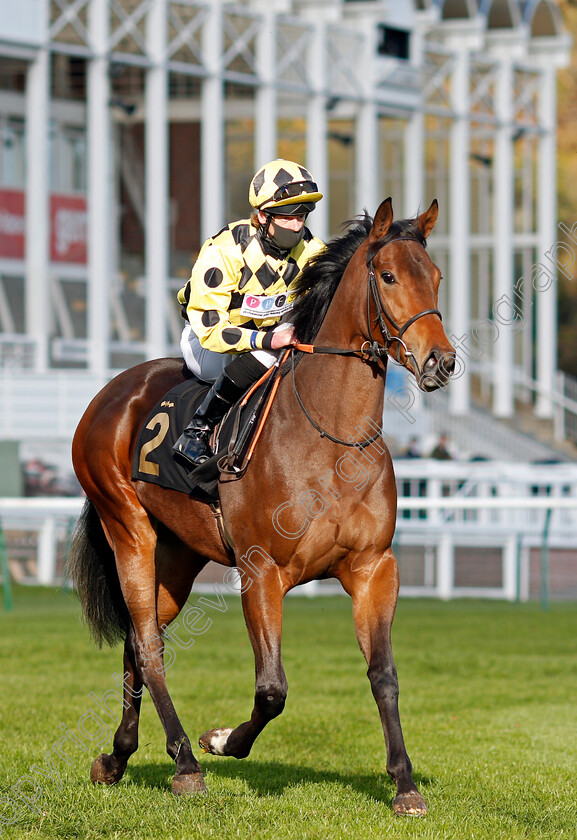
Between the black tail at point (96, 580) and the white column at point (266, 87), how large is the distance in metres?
14.1

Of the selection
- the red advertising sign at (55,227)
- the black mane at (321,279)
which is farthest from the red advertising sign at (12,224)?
the black mane at (321,279)

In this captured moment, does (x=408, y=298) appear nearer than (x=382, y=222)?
Yes

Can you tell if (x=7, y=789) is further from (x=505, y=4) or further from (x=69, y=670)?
(x=505, y=4)

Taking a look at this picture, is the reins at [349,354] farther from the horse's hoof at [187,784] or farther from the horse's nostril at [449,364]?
the horse's hoof at [187,784]

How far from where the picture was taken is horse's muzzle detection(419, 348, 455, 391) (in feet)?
12.5

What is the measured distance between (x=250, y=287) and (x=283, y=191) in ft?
1.26

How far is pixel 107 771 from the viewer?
4.78 meters

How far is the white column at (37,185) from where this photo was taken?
1692 cm

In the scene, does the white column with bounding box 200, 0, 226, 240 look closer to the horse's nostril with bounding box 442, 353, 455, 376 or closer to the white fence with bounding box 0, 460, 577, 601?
the white fence with bounding box 0, 460, 577, 601

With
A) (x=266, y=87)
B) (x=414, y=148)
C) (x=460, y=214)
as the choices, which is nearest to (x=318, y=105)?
(x=266, y=87)

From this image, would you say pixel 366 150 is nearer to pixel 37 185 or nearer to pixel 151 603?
pixel 37 185

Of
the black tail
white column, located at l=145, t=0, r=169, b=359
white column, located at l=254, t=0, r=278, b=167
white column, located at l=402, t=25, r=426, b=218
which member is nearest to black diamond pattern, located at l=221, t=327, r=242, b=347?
the black tail

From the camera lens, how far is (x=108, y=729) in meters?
6.09

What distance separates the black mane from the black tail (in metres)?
1.52
